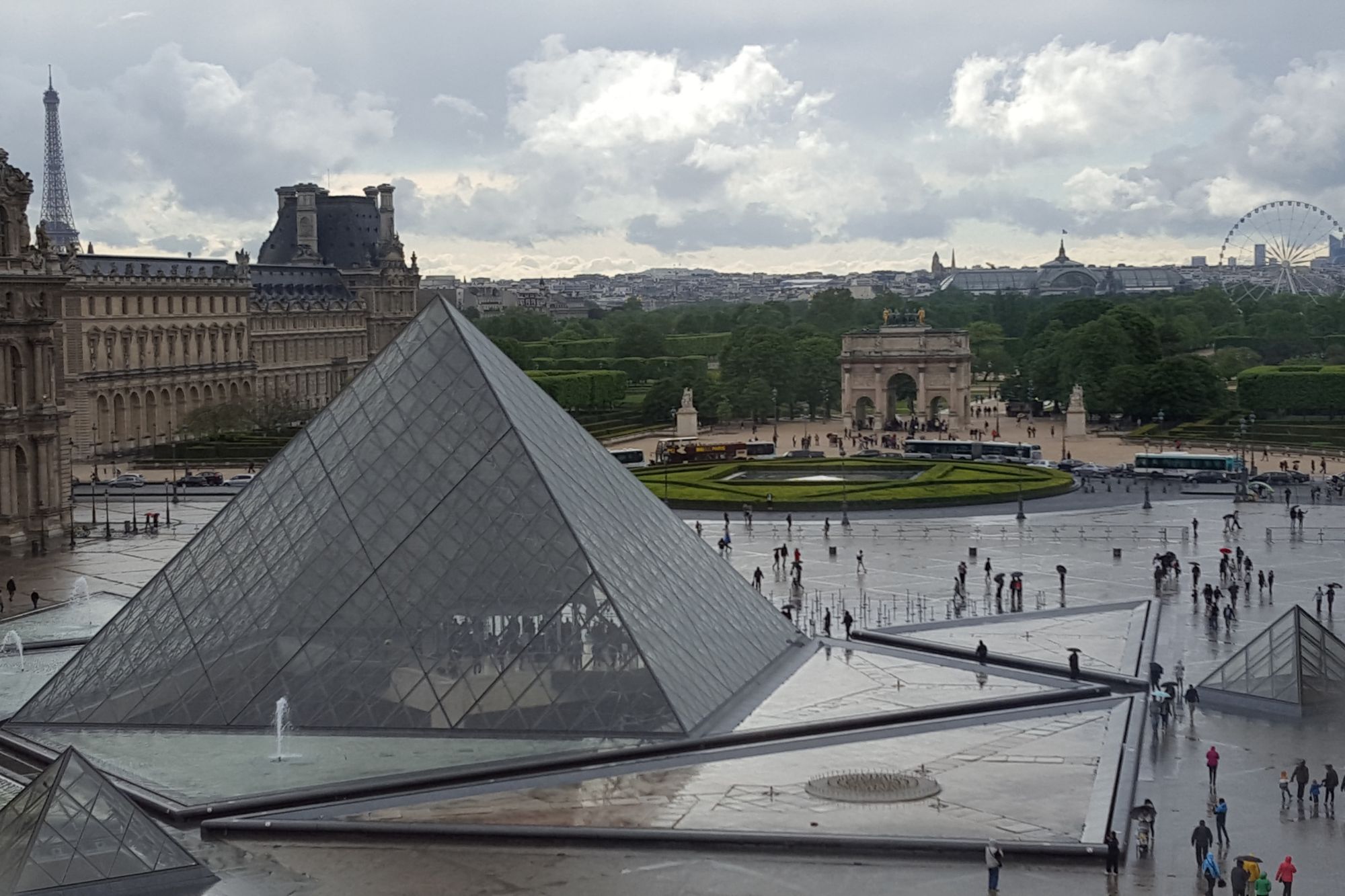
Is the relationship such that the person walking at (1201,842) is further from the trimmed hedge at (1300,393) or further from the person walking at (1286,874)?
the trimmed hedge at (1300,393)

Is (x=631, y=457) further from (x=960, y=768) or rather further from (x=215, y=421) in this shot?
(x=960, y=768)

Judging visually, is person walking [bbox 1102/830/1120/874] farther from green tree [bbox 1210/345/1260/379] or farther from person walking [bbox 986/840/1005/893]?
green tree [bbox 1210/345/1260/379]

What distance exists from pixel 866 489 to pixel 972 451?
14757mm

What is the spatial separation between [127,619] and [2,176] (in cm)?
2483

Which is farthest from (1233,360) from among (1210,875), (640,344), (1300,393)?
(1210,875)

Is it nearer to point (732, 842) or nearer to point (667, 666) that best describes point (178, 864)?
point (732, 842)

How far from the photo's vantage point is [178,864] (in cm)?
1884

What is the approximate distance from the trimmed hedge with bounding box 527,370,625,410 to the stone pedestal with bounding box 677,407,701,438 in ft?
28.5

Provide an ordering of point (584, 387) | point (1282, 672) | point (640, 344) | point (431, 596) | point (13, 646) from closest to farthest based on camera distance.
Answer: point (431, 596)
point (1282, 672)
point (13, 646)
point (584, 387)
point (640, 344)

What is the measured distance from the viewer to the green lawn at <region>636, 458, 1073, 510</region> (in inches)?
2185

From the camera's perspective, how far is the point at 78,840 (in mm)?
18578

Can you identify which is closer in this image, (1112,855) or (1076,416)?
(1112,855)

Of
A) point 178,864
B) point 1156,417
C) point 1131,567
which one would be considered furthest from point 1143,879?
point 1156,417

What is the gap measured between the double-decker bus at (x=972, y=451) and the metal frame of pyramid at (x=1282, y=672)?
4027 centimetres
